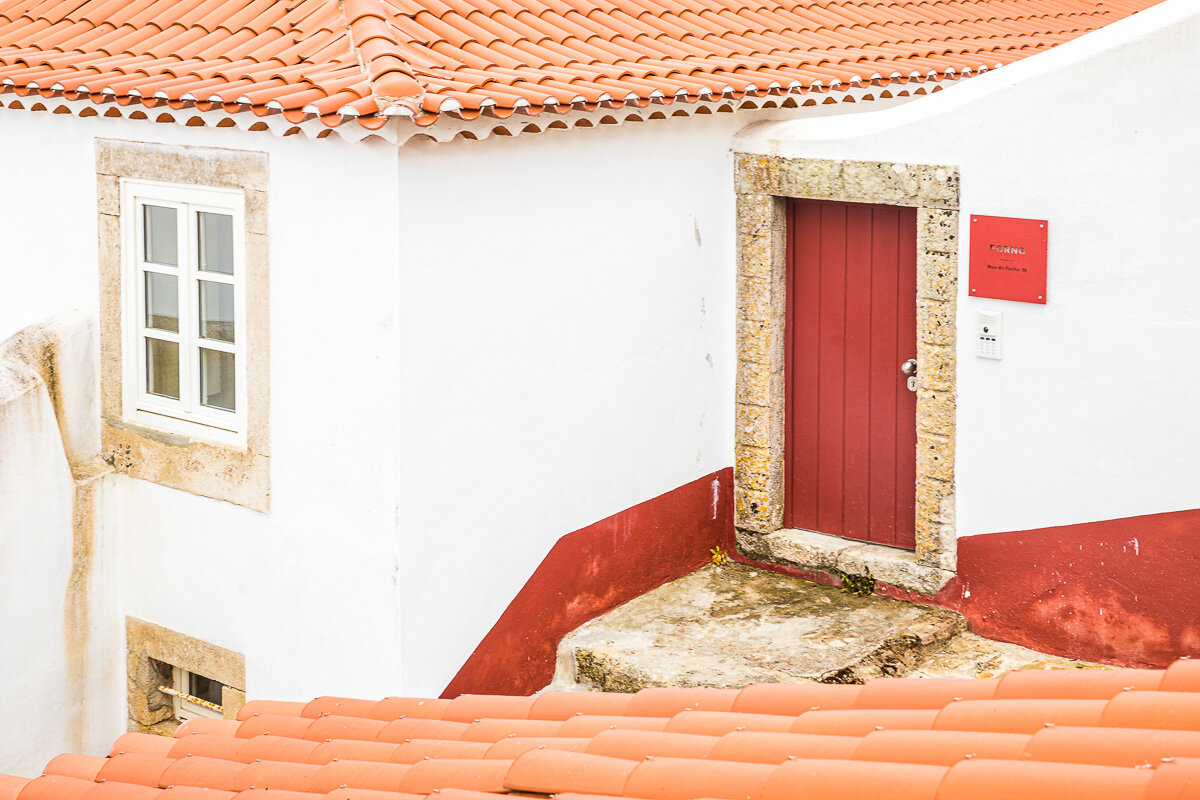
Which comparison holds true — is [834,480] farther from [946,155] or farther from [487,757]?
[487,757]

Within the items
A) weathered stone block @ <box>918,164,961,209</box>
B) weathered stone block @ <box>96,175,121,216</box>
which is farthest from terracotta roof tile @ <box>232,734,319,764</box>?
weathered stone block @ <box>918,164,961,209</box>

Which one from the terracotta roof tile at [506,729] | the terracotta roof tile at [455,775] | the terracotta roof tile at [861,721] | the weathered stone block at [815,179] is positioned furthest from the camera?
the weathered stone block at [815,179]

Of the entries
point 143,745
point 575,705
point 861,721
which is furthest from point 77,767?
point 861,721

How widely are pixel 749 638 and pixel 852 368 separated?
167cm

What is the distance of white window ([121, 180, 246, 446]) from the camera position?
266 inches

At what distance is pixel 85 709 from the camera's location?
24.2 ft

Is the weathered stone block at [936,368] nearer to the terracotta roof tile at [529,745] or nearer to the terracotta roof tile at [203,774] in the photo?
the terracotta roof tile at [529,745]

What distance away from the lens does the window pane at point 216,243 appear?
22.2 ft

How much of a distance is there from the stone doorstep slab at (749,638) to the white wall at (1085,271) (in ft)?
2.19

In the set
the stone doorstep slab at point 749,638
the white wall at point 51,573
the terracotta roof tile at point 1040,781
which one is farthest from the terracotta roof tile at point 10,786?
the terracotta roof tile at point 1040,781

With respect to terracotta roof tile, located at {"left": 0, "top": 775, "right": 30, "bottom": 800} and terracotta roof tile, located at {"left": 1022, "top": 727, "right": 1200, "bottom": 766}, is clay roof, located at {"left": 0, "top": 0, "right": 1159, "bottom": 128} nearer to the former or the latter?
terracotta roof tile, located at {"left": 0, "top": 775, "right": 30, "bottom": 800}

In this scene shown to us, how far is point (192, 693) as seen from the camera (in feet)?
25.1

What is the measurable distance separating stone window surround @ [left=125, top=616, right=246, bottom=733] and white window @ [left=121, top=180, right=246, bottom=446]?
Result: 1078mm

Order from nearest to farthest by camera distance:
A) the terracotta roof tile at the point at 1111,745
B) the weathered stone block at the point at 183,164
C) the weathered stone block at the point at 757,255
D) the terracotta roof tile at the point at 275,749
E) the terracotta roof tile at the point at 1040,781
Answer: the terracotta roof tile at the point at 1040,781 → the terracotta roof tile at the point at 1111,745 → the terracotta roof tile at the point at 275,749 → the weathered stone block at the point at 183,164 → the weathered stone block at the point at 757,255
